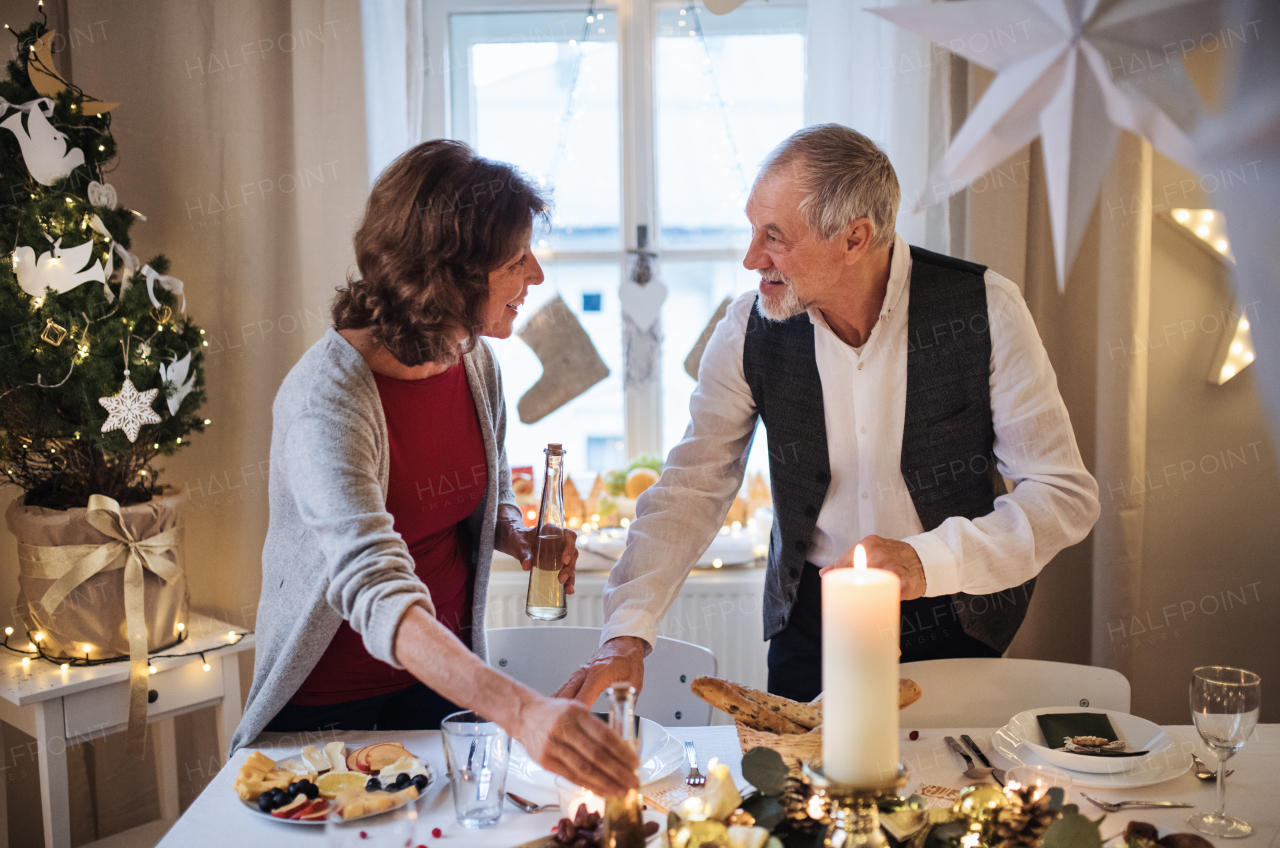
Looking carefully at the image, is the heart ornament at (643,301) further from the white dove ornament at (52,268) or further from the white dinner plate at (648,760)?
the white dinner plate at (648,760)

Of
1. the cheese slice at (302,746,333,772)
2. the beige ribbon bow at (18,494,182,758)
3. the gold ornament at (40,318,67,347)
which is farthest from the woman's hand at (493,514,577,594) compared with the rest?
the gold ornament at (40,318,67,347)

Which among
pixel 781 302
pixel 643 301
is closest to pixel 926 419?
pixel 781 302

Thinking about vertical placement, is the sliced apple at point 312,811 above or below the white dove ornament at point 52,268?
below

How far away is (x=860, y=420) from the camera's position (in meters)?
1.66

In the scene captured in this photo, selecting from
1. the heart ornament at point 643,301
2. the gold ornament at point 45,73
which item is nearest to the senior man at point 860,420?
the heart ornament at point 643,301

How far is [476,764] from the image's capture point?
105 centimetres

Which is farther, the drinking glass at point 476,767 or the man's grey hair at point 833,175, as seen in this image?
the man's grey hair at point 833,175

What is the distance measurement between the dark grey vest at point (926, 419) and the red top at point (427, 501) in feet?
1.77

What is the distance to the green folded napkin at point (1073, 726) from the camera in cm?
127

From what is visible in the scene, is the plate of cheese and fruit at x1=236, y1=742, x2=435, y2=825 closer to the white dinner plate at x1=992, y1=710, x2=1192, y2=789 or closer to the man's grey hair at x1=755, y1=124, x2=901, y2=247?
the white dinner plate at x1=992, y1=710, x2=1192, y2=789

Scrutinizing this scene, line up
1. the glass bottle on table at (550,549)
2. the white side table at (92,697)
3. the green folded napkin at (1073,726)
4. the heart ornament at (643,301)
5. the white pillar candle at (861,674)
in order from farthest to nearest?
the heart ornament at (643,301) → the white side table at (92,697) → the glass bottle on table at (550,549) → the green folded napkin at (1073,726) → the white pillar candle at (861,674)

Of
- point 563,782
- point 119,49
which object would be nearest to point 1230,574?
point 563,782

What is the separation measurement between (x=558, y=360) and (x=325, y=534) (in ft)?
5.33

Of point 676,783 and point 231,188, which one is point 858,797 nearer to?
point 676,783
